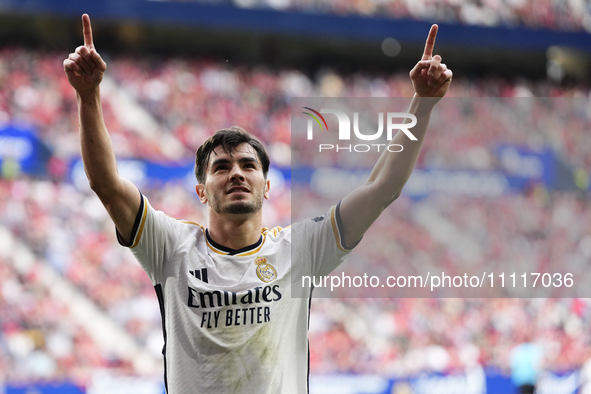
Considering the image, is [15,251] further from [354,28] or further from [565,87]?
[565,87]

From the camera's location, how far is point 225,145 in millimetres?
2539

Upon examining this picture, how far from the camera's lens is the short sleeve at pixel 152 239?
90.5 inches

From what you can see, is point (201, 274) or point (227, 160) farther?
point (227, 160)

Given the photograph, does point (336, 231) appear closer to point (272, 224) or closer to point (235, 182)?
point (235, 182)

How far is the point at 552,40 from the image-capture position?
16219 mm

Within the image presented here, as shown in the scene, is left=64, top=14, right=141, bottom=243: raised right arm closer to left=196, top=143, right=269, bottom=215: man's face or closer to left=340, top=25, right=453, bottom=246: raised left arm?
left=196, top=143, right=269, bottom=215: man's face

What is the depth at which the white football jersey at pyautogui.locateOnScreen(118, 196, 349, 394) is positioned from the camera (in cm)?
224

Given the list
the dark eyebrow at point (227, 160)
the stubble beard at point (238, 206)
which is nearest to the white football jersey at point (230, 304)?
the stubble beard at point (238, 206)

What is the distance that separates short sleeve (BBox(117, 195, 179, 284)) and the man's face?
0.21 meters

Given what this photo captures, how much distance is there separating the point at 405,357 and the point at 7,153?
871 centimetres

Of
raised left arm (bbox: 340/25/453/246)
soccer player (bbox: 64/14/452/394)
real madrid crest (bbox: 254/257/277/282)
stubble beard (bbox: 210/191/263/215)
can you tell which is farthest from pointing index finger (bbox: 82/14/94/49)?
raised left arm (bbox: 340/25/453/246)

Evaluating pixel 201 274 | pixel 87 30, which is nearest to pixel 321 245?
pixel 201 274

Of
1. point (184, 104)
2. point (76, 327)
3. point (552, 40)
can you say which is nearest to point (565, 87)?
point (552, 40)

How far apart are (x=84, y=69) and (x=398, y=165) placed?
1241 millimetres
